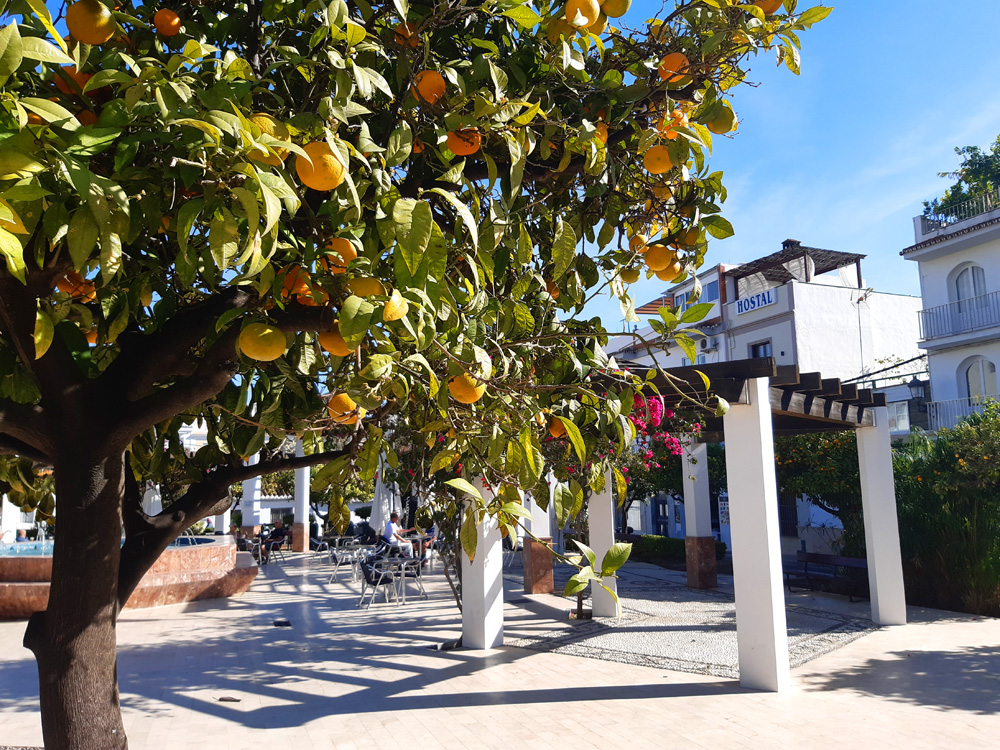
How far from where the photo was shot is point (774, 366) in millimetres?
5738

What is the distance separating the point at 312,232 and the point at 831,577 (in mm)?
11482

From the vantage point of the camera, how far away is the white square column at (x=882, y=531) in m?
8.31

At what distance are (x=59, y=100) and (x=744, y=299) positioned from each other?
23.0 m

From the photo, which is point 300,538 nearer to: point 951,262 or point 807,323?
point 807,323

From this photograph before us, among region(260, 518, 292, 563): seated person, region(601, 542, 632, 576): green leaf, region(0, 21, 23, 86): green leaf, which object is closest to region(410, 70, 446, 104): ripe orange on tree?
region(0, 21, 23, 86): green leaf

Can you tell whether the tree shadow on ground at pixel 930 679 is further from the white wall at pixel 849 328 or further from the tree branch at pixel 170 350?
the white wall at pixel 849 328

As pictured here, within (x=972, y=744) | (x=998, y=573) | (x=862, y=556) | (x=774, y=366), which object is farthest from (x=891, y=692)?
(x=862, y=556)

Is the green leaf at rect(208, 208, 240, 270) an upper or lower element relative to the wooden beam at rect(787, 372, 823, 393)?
lower

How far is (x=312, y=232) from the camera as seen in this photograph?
1739 mm

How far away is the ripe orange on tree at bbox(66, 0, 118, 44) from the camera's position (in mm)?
1506

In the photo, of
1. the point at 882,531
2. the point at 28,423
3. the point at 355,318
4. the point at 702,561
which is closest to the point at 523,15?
the point at 355,318

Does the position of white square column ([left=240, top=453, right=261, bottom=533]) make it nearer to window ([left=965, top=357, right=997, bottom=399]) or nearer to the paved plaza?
the paved plaza

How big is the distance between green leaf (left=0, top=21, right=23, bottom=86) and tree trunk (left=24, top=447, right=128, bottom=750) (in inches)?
49.1

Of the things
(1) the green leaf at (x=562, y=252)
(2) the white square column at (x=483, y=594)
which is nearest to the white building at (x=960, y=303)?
(2) the white square column at (x=483, y=594)
